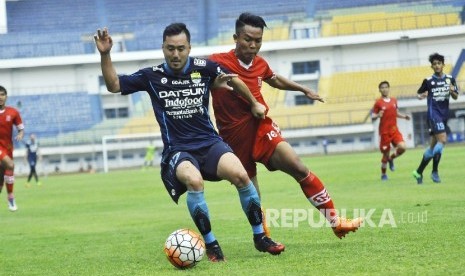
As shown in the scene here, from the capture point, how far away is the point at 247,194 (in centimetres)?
770

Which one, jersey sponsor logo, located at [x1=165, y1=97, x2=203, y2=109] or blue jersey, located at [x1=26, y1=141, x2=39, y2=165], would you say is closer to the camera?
jersey sponsor logo, located at [x1=165, y1=97, x2=203, y2=109]

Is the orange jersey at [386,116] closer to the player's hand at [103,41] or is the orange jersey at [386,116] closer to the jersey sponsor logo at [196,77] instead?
the jersey sponsor logo at [196,77]

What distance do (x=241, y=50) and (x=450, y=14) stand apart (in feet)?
175

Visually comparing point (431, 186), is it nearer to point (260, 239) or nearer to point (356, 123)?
point (260, 239)

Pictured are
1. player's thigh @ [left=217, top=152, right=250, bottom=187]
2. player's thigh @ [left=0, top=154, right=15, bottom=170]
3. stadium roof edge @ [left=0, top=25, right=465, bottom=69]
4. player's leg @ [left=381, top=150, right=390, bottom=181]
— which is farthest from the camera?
stadium roof edge @ [left=0, top=25, right=465, bottom=69]

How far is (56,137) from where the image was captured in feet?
191

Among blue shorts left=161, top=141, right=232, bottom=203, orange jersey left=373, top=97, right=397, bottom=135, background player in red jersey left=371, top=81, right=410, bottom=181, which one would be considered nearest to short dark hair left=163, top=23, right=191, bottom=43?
blue shorts left=161, top=141, right=232, bottom=203

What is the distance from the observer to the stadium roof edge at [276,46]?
191ft

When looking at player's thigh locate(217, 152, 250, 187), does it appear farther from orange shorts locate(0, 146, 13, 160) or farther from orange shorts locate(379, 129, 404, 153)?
orange shorts locate(379, 129, 404, 153)

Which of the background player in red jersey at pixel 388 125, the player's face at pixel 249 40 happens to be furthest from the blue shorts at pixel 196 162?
the background player in red jersey at pixel 388 125

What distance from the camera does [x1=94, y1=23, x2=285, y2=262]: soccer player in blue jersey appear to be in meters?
7.58

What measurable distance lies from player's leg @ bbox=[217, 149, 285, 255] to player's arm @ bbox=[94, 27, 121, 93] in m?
1.10

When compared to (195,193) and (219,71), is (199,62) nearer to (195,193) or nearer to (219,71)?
(219,71)

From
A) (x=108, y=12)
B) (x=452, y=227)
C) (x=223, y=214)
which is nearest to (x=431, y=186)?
(x=223, y=214)
